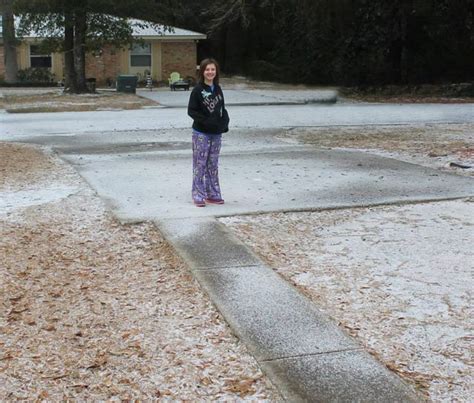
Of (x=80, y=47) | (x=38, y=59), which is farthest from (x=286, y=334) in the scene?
(x=38, y=59)

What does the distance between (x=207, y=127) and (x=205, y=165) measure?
0.46 m

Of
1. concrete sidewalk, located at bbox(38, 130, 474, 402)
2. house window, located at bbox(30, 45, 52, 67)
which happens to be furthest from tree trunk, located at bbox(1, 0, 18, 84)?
concrete sidewalk, located at bbox(38, 130, 474, 402)

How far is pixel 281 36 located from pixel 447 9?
572 inches

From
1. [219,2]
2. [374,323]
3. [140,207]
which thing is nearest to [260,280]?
[374,323]

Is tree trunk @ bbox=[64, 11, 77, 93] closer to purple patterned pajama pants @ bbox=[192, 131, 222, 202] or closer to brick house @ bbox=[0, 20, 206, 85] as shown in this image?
brick house @ bbox=[0, 20, 206, 85]

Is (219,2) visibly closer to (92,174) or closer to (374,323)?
(92,174)

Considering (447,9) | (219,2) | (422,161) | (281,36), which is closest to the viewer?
(422,161)

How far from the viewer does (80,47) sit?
2867 cm

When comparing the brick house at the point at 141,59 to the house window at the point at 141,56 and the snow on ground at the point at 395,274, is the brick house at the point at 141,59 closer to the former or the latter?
the house window at the point at 141,56

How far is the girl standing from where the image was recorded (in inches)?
278

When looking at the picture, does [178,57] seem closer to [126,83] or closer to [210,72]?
[126,83]

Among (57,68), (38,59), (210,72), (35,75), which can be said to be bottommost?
(210,72)

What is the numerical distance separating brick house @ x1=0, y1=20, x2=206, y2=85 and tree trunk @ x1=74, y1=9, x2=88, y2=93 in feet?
22.1

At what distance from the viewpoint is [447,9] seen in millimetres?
29875
